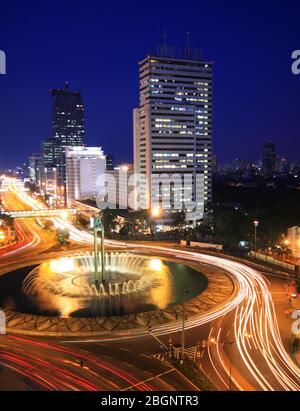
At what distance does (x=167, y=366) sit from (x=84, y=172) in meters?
112

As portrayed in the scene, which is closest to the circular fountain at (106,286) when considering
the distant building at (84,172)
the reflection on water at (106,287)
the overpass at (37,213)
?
the reflection on water at (106,287)

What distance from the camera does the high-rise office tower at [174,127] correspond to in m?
87.9

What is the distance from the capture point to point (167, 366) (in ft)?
70.7

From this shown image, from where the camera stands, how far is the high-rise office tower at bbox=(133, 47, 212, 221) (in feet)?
289

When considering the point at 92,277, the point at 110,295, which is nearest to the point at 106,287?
the point at 110,295

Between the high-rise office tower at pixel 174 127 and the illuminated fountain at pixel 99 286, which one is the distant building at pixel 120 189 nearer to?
the high-rise office tower at pixel 174 127

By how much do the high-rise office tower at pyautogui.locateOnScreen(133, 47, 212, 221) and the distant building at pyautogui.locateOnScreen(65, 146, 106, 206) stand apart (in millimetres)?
39307

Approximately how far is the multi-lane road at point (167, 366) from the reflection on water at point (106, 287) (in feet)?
16.9

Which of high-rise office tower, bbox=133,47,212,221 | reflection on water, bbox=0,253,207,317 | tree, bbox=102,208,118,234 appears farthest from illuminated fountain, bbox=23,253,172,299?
high-rise office tower, bbox=133,47,212,221

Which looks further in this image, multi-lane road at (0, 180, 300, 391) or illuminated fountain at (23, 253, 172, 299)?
illuminated fountain at (23, 253, 172, 299)

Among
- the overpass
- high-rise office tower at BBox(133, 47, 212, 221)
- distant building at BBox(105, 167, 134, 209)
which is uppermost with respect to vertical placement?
high-rise office tower at BBox(133, 47, 212, 221)

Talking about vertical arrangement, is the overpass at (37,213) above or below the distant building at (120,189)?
below

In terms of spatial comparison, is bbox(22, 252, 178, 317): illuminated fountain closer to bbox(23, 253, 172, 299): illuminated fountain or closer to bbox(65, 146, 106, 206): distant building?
bbox(23, 253, 172, 299): illuminated fountain

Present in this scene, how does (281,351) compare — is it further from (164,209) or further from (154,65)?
(154,65)
